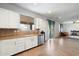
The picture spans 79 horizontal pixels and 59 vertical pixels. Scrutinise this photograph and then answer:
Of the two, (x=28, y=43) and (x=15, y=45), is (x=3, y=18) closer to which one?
(x=15, y=45)

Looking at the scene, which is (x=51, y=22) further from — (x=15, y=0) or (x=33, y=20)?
(x=15, y=0)

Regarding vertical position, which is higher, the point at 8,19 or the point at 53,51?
the point at 8,19

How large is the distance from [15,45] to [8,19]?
1155 mm

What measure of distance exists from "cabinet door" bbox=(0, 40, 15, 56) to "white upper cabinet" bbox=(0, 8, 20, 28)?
72cm

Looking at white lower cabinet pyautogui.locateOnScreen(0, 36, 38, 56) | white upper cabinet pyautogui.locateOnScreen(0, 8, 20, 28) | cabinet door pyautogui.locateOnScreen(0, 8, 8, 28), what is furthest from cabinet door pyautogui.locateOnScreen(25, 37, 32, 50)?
cabinet door pyautogui.locateOnScreen(0, 8, 8, 28)

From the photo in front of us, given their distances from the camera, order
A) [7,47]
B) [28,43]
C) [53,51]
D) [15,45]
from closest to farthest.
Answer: [7,47], [15,45], [53,51], [28,43]

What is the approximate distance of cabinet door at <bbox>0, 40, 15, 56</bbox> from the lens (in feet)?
11.3

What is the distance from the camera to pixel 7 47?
3.65 meters

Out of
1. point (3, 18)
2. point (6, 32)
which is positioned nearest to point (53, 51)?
point (6, 32)

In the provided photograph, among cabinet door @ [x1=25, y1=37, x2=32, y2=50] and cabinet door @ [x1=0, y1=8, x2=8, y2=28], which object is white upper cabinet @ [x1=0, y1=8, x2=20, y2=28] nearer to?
cabinet door @ [x1=0, y1=8, x2=8, y2=28]

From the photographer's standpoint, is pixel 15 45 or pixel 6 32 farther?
pixel 6 32

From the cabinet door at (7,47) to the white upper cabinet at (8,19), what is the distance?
0.72 metres

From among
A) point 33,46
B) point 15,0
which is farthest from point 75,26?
point 15,0

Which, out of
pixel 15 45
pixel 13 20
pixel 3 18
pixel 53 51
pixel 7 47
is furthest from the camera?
pixel 53 51
